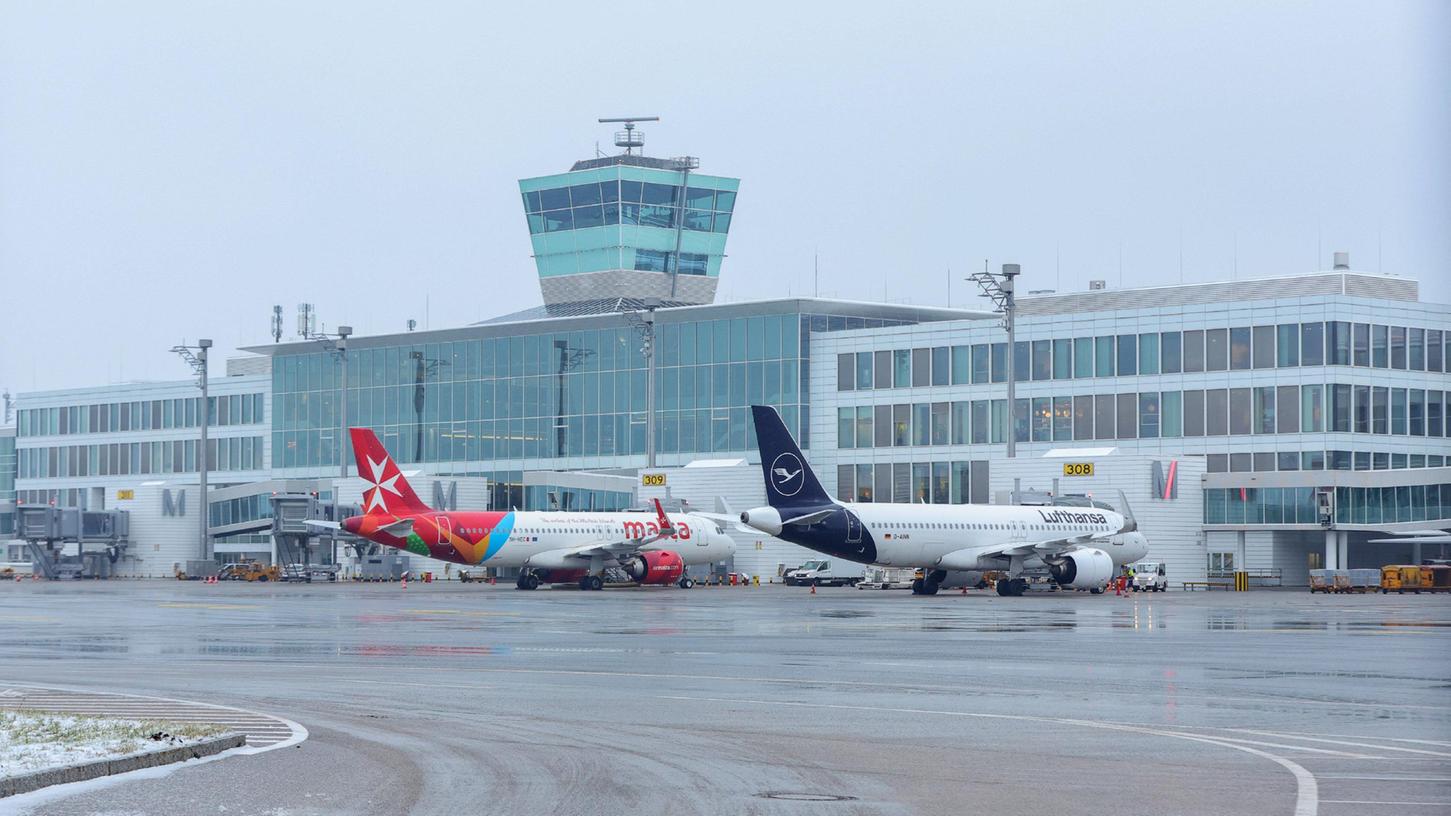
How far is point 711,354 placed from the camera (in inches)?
3816

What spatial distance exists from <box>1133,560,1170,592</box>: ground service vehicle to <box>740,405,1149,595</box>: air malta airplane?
10.8ft

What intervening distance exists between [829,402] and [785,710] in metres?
74.0

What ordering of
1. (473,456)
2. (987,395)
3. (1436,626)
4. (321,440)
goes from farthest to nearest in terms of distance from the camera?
(321,440) → (473,456) → (987,395) → (1436,626)

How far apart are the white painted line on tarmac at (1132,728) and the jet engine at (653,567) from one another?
4946 centimetres

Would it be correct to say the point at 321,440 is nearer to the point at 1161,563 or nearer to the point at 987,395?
the point at 987,395

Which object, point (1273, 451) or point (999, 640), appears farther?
point (1273, 451)

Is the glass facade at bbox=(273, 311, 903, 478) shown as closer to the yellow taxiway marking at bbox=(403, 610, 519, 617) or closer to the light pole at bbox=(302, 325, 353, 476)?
the light pole at bbox=(302, 325, 353, 476)

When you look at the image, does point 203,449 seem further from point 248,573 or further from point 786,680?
point 786,680

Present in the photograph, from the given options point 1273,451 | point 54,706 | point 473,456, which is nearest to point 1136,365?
point 1273,451

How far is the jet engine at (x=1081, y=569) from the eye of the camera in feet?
209

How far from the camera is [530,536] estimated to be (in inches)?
2717

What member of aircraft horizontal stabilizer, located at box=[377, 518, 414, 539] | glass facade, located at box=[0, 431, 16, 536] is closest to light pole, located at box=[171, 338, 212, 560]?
aircraft horizontal stabilizer, located at box=[377, 518, 414, 539]

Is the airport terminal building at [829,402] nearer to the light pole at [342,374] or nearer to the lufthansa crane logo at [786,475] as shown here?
the light pole at [342,374]

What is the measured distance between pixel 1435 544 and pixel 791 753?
68563 mm
